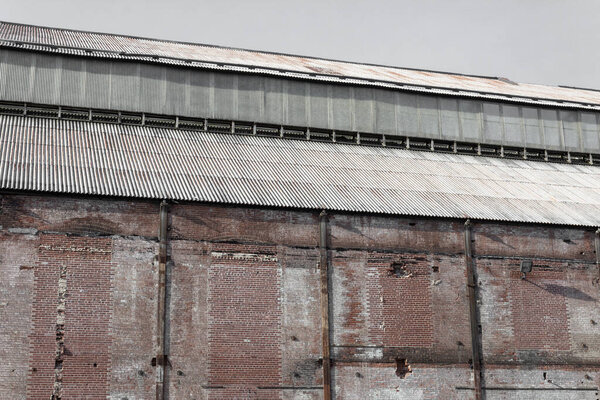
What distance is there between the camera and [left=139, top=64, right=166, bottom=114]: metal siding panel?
3188cm

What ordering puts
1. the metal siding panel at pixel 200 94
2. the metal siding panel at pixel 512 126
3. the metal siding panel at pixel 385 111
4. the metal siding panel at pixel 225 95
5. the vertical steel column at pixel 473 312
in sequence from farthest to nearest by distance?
the metal siding panel at pixel 512 126 → the metal siding panel at pixel 385 111 → the metal siding panel at pixel 225 95 → the metal siding panel at pixel 200 94 → the vertical steel column at pixel 473 312

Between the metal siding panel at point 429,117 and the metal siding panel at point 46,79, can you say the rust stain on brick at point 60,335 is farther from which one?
the metal siding panel at point 429,117

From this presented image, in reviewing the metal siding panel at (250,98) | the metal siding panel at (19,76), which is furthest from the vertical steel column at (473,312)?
the metal siding panel at (19,76)

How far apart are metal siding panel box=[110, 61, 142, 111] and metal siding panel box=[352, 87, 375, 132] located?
8945 mm

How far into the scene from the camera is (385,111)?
35.1m

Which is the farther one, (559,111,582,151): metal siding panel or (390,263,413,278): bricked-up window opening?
(559,111,582,151): metal siding panel

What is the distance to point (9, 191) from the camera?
23672 millimetres

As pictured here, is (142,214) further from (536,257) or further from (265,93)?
(536,257)

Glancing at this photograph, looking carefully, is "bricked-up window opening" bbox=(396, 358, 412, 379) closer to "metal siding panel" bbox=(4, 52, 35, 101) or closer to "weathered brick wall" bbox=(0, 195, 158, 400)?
"weathered brick wall" bbox=(0, 195, 158, 400)

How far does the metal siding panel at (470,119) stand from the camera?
35.9 m

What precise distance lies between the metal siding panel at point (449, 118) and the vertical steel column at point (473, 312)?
26.7ft

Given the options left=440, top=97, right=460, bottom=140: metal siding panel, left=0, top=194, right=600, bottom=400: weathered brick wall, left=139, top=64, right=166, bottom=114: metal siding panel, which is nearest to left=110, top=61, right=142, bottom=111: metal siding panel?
left=139, top=64, right=166, bottom=114: metal siding panel

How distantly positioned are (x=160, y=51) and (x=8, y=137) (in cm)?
1028

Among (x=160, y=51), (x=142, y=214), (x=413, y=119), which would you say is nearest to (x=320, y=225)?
(x=142, y=214)
